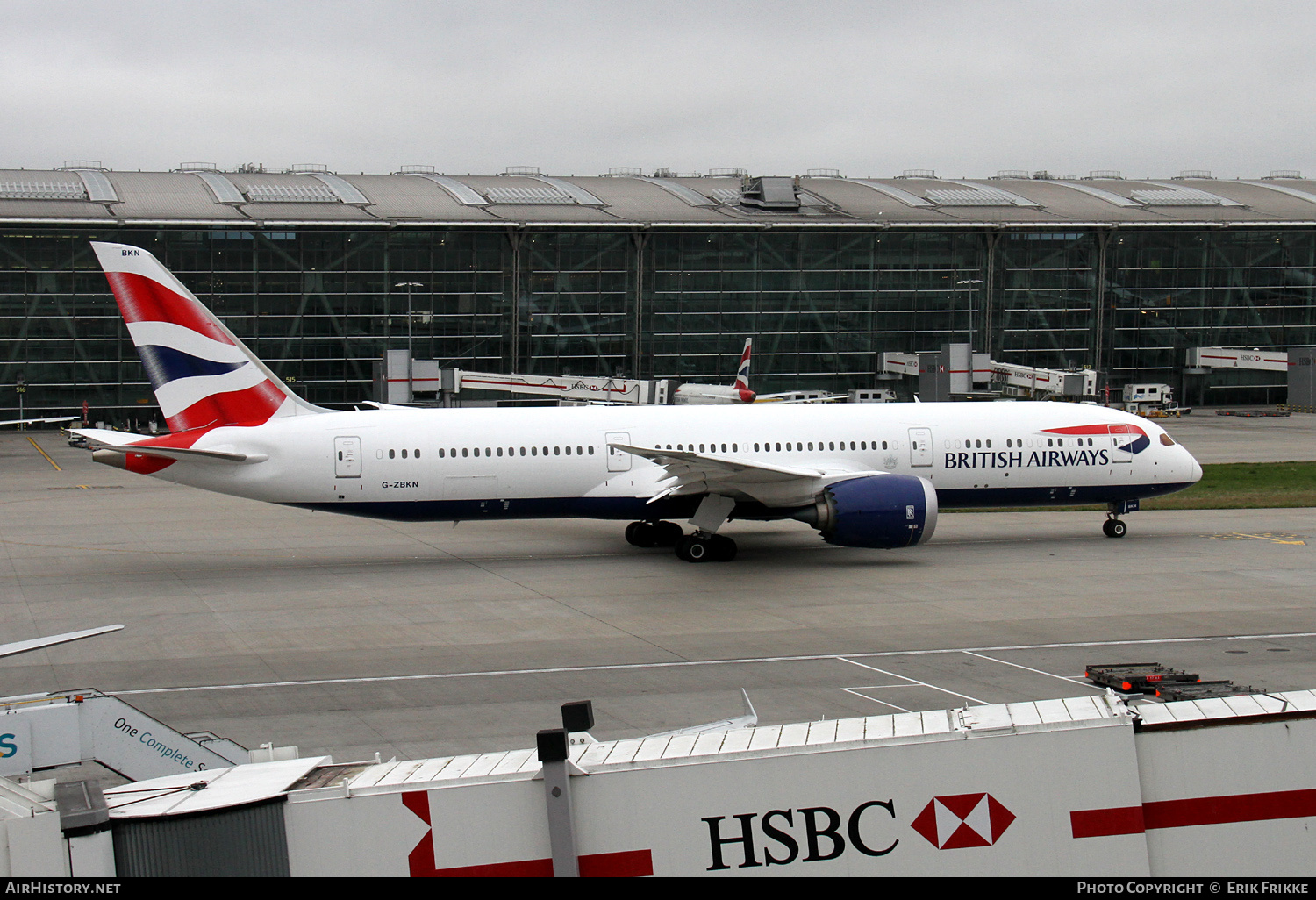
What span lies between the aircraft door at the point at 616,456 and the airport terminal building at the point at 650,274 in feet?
181

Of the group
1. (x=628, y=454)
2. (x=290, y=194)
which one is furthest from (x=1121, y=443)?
(x=290, y=194)

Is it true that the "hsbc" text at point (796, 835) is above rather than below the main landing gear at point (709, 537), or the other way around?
above

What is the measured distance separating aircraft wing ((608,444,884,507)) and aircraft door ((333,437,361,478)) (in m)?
6.42

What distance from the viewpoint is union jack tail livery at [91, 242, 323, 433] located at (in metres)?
28.8

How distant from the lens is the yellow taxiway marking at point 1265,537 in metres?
33.0

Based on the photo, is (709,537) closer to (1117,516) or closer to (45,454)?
(1117,516)

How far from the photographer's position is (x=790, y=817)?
770 centimetres

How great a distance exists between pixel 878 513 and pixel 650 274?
204 ft

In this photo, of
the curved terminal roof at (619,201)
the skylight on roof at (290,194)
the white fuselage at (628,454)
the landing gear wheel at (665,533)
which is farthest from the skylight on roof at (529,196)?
the landing gear wheel at (665,533)

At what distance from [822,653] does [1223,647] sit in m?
7.13

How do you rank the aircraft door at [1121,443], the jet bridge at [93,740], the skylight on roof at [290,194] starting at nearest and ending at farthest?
the jet bridge at [93,740] < the aircraft door at [1121,443] < the skylight on roof at [290,194]

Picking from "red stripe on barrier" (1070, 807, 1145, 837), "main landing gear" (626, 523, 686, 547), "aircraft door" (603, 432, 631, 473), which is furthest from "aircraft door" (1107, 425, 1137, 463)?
"red stripe on barrier" (1070, 807, 1145, 837)

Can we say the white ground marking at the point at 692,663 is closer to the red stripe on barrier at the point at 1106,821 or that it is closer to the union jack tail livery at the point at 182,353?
the union jack tail livery at the point at 182,353

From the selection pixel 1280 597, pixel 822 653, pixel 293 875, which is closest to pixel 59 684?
pixel 822 653
